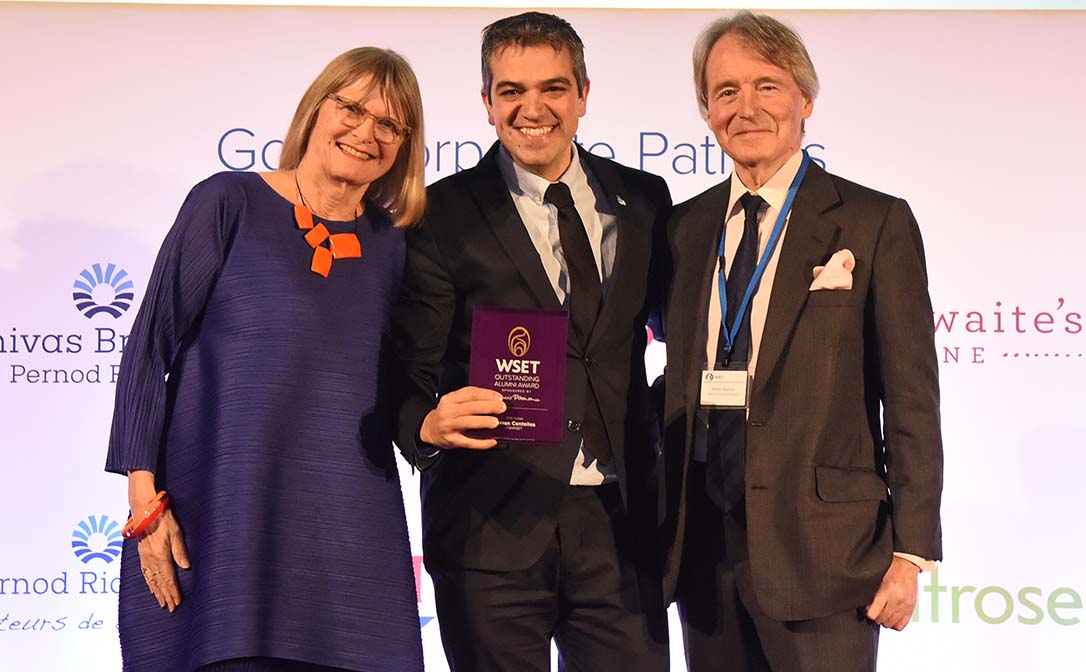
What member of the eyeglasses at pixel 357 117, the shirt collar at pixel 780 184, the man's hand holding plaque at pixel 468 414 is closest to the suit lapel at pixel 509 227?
the eyeglasses at pixel 357 117

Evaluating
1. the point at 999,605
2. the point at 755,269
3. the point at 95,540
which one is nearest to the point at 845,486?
the point at 755,269

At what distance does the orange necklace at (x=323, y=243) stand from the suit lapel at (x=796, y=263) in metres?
0.91

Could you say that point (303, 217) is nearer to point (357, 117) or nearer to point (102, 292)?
point (357, 117)

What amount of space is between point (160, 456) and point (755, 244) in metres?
1.35

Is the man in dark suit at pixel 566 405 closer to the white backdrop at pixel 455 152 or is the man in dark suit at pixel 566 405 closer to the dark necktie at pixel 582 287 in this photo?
the dark necktie at pixel 582 287

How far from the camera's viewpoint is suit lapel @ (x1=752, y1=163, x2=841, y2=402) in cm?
230

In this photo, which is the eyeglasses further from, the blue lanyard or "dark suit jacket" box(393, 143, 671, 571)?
the blue lanyard

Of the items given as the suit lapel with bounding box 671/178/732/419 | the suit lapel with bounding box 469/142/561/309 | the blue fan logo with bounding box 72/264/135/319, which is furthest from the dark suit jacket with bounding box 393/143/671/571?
the blue fan logo with bounding box 72/264/135/319

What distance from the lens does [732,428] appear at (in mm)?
2359

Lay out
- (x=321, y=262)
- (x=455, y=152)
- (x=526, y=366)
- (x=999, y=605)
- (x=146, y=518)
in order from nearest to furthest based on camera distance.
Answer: (x=526, y=366) → (x=146, y=518) → (x=321, y=262) → (x=999, y=605) → (x=455, y=152)

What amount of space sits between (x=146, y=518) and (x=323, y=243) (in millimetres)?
682

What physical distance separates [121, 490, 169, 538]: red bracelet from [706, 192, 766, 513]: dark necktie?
3.73 feet

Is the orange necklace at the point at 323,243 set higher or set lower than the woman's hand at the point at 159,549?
higher

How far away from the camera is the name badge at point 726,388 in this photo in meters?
2.28
